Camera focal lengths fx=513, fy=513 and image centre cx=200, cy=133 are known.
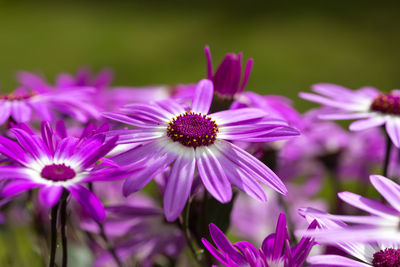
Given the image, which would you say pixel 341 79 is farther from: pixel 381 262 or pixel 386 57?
pixel 381 262

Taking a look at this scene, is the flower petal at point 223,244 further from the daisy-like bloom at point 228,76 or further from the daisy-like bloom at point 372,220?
the daisy-like bloom at point 228,76

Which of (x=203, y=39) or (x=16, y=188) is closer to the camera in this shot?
(x=16, y=188)

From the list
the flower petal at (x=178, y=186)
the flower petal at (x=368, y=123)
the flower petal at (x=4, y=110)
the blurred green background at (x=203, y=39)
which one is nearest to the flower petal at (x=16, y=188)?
the flower petal at (x=178, y=186)

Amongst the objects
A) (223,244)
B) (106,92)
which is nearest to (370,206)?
(223,244)

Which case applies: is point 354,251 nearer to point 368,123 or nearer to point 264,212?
point 368,123

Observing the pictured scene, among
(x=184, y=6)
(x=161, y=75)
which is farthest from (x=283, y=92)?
(x=184, y=6)

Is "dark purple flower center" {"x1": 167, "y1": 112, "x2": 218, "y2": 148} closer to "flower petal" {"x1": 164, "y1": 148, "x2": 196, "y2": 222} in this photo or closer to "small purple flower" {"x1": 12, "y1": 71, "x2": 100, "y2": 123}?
"flower petal" {"x1": 164, "y1": 148, "x2": 196, "y2": 222}
